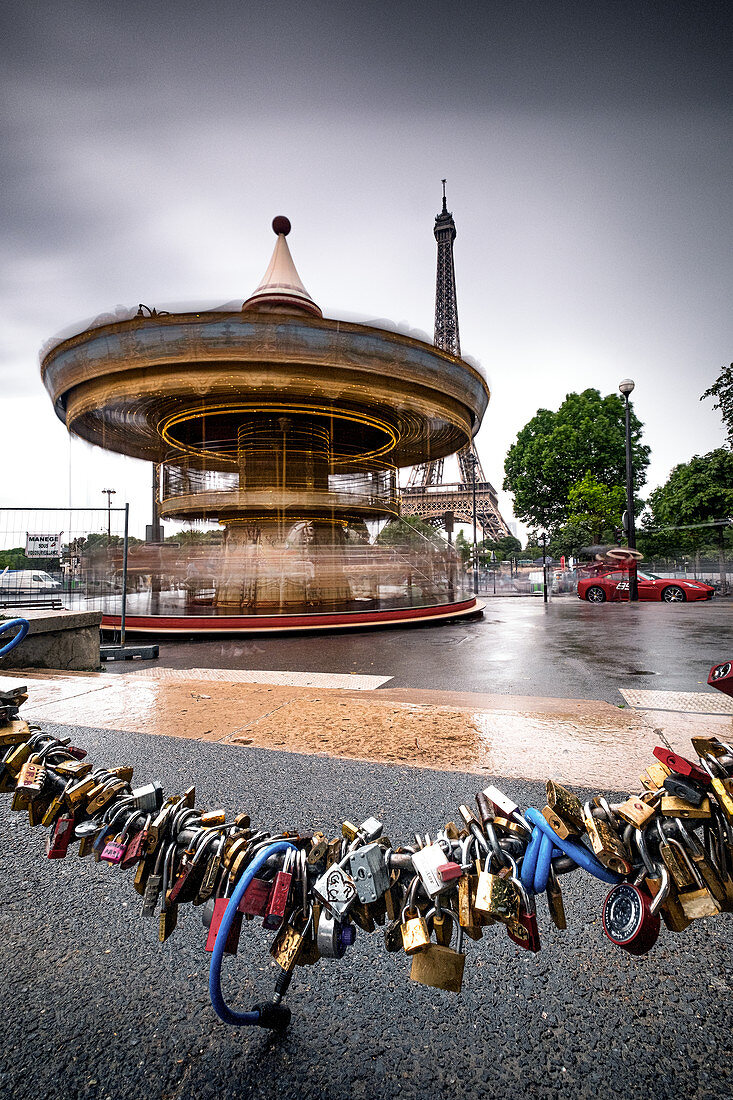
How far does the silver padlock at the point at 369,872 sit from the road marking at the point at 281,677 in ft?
16.4

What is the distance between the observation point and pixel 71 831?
1196 mm

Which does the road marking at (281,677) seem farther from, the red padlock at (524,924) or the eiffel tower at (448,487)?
the eiffel tower at (448,487)

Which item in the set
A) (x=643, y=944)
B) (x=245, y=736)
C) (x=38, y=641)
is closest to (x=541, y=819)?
(x=643, y=944)

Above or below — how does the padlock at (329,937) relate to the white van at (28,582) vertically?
below

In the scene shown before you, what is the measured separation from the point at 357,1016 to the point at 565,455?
4560cm

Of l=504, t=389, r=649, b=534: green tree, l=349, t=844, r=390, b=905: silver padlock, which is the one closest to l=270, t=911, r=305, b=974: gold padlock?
l=349, t=844, r=390, b=905: silver padlock

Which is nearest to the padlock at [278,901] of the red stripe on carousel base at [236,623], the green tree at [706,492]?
the red stripe on carousel base at [236,623]

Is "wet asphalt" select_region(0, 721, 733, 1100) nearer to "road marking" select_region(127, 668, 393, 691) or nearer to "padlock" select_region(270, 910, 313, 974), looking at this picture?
"padlock" select_region(270, 910, 313, 974)

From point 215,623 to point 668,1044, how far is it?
499 inches

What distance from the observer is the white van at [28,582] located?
13.6 m

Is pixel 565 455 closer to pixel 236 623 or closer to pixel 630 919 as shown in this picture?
pixel 236 623

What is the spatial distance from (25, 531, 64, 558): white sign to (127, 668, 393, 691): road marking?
7163 mm

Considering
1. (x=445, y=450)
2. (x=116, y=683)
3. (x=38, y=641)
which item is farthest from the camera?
(x=445, y=450)

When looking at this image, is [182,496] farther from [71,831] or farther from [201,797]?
[71,831]
